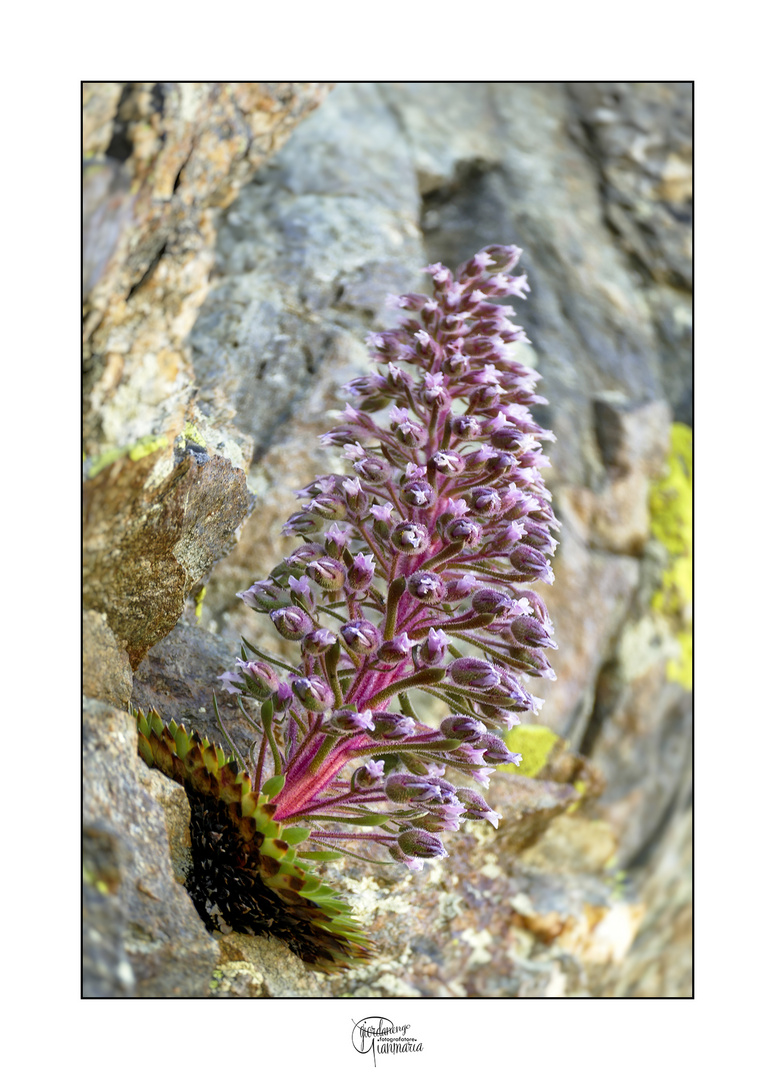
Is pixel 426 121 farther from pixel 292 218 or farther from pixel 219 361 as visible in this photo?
pixel 219 361

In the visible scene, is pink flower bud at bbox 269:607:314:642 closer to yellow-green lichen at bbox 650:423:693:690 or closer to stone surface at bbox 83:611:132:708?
stone surface at bbox 83:611:132:708

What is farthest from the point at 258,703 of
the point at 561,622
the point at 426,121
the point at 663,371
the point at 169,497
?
the point at 426,121

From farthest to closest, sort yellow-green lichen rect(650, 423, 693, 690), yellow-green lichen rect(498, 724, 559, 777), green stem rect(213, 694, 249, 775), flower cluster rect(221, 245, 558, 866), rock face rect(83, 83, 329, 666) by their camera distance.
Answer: yellow-green lichen rect(650, 423, 693, 690), yellow-green lichen rect(498, 724, 559, 777), rock face rect(83, 83, 329, 666), green stem rect(213, 694, 249, 775), flower cluster rect(221, 245, 558, 866)

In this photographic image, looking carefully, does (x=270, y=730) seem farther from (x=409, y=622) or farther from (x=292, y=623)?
(x=409, y=622)

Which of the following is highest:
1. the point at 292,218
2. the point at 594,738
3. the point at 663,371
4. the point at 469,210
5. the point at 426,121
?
the point at 426,121

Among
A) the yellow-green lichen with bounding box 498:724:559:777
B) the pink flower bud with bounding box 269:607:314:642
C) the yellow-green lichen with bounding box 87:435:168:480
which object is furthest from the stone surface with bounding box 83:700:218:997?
the yellow-green lichen with bounding box 498:724:559:777

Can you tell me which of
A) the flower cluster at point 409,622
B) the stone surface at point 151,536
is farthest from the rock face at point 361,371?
the flower cluster at point 409,622
